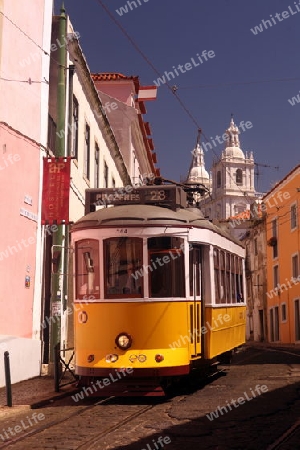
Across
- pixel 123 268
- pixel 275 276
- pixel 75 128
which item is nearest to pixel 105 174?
pixel 75 128

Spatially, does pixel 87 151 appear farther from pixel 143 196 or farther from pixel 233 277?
pixel 143 196

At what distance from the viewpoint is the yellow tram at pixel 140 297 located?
33.0 feet

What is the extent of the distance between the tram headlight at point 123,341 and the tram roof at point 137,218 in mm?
1706

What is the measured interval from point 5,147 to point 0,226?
159 centimetres

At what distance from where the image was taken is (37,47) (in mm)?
15633

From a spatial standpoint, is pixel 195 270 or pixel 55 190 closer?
pixel 195 270

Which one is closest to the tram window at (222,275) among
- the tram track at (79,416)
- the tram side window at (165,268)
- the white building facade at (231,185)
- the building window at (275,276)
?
the tram side window at (165,268)

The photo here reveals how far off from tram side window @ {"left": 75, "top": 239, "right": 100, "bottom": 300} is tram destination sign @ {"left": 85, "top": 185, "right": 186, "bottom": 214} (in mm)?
1218

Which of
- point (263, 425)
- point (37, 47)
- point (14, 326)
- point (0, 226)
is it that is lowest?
point (263, 425)

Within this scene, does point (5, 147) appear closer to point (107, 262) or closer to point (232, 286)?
point (107, 262)

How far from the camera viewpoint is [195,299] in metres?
10.8

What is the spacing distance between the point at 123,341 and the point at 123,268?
112 cm

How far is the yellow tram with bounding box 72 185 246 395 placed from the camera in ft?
33.0

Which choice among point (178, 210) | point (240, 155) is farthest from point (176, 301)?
point (240, 155)
